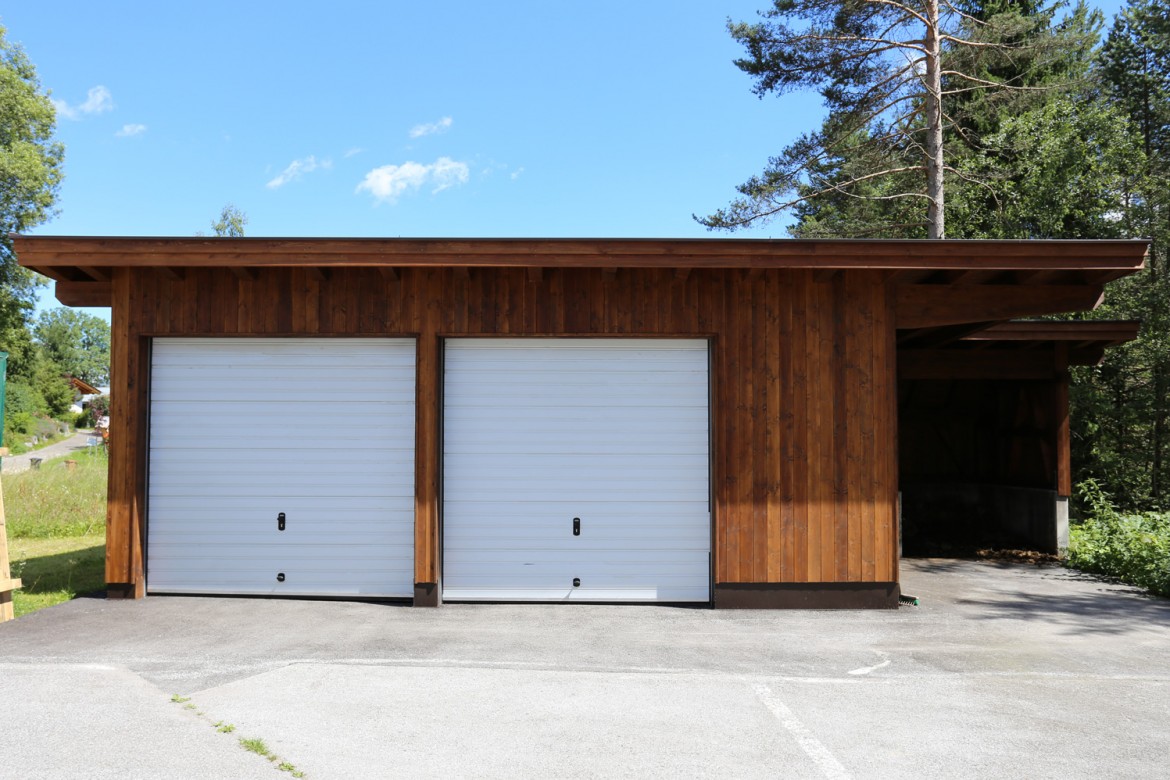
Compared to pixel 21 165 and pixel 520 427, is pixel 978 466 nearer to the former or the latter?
pixel 520 427

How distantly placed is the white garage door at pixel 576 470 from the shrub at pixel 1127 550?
17.3 feet

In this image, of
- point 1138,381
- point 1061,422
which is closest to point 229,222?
point 1061,422

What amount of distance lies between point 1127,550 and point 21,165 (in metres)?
32.3

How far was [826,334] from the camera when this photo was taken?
7285 mm

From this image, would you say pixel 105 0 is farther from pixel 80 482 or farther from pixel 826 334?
pixel 826 334

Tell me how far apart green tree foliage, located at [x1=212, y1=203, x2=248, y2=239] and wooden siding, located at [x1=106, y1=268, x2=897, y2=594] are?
94.8 feet

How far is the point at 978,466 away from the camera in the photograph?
13.5 m

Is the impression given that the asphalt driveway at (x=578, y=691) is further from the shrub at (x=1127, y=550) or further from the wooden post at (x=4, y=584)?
the shrub at (x=1127, y=550)

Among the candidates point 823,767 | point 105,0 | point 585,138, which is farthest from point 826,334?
point 585,138

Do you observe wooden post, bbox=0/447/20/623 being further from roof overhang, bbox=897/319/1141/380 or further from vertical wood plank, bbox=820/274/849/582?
roof overhang, bbox=897/319/1141/380

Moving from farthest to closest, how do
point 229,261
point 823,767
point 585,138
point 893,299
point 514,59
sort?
point 585,138, point 514,59, point 893,299, point 229,261, point 823,767

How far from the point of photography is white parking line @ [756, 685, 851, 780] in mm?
3490

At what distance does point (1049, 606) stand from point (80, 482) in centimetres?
1660

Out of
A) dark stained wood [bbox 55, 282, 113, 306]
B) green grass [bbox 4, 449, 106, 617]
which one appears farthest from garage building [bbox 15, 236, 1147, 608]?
green grass [bbox 4, 449, 106, 617]
